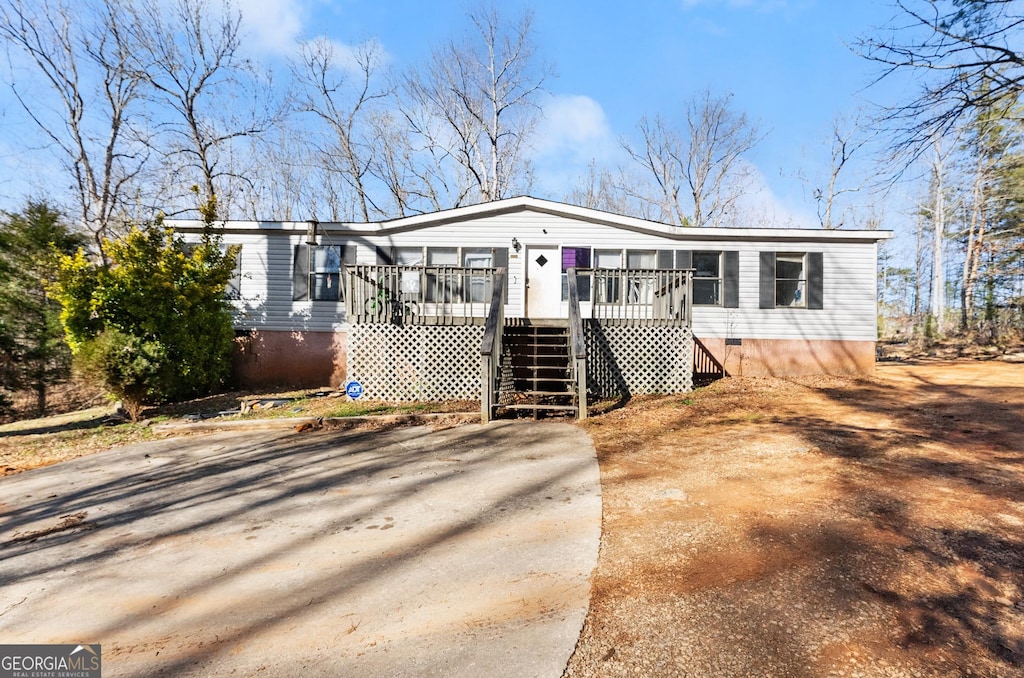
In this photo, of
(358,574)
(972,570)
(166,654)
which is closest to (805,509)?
(972,570)

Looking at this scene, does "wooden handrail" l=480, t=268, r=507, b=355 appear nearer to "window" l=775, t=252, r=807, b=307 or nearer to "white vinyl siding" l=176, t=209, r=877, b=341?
"white vinyl siding" l=176, t=209, r=877, b=341

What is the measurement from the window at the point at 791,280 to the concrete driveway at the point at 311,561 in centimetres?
771

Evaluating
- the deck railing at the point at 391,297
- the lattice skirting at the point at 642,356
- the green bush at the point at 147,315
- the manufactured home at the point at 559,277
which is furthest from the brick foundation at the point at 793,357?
the green bush at the point at 147,315

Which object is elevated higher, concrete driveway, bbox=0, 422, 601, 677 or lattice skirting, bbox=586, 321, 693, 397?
lattice skirting, bbox=586, 321, 693, 397

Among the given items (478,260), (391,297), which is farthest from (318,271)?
(478,260)

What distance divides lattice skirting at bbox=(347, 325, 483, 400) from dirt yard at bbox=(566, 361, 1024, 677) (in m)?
3.59

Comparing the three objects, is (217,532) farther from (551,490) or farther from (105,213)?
(105,213)

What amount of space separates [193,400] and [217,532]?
753cm

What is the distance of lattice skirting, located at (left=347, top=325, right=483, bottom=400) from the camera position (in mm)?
8633

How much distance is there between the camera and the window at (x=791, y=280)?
34.7 feet

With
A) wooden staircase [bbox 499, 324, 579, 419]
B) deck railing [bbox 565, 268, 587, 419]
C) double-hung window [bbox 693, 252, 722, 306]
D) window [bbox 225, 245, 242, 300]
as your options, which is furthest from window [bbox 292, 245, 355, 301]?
double-hung window [bbox 693, 252, 722, 306]

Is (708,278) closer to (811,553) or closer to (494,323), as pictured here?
(494,323)
